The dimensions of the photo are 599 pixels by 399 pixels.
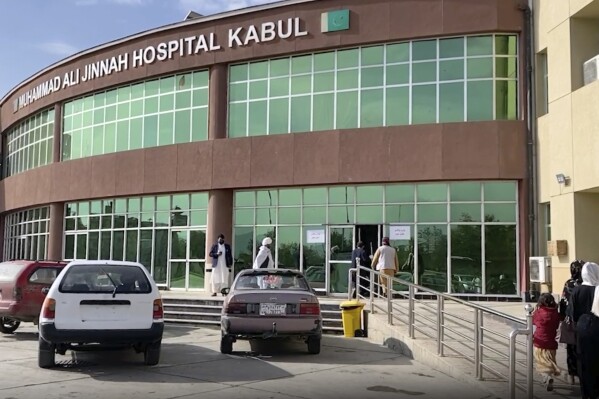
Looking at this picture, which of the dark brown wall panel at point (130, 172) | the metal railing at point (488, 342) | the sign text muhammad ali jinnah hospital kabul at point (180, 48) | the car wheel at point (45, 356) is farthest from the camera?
the dark brown wall panel at point (130, 172)

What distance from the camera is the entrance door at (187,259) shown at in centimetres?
2353

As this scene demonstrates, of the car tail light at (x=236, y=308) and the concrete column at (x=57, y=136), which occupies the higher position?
the concrete column at (x=57, y=136)

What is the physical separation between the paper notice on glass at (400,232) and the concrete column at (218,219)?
5.93 metres

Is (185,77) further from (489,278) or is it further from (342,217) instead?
(489,278)

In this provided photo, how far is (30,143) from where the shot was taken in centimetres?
3209

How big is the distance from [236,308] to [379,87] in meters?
11.6

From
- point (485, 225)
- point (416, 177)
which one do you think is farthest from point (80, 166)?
point (485, 225)

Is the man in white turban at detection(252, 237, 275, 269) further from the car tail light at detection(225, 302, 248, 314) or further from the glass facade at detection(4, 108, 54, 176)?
the glass facade at detection(4, 108, 54, 176)

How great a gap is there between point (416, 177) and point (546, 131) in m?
3.87

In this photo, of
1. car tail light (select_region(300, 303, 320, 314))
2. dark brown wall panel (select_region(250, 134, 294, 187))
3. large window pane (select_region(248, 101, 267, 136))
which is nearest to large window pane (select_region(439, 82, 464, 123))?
dark brown wall panel (select_region(250, 134, 294, 187))

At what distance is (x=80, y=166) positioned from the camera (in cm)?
2734

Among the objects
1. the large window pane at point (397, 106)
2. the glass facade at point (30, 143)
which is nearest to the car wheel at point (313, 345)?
the large window pane at point (397, 106)

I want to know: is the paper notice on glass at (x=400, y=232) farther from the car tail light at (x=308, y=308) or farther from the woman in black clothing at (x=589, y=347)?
the woman in black clothing at (x=589, y=347)

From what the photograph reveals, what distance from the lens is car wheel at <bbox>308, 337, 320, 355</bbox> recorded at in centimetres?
1140
